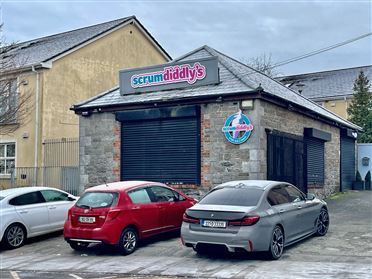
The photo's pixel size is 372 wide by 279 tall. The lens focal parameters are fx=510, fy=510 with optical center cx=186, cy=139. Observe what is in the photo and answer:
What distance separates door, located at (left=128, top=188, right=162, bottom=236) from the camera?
11695 mm

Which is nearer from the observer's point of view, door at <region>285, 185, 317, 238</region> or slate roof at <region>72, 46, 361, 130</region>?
door at <region>285, 185, 317, 238</region>

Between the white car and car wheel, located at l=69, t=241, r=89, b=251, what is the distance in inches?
76.5

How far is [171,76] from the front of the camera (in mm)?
17453

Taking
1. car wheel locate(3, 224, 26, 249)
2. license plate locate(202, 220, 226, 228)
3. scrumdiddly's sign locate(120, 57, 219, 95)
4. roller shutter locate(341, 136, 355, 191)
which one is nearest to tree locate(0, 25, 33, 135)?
scrumdiddly's sign locate(120, 57, 219, 95)

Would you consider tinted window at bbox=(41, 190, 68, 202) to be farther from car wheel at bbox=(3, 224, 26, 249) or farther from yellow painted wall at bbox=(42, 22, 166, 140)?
yellow painted wall at bbox=(42, 22, 166, 140)

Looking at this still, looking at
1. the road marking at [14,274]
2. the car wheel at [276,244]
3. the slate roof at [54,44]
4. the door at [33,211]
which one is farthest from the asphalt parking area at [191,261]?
the slate roof at [54,44]

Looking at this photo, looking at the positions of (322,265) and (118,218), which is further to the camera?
(118,218)

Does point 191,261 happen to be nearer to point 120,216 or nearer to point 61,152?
point 120,216

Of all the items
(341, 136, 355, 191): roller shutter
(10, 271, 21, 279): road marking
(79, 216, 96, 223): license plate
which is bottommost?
(10, 271, 21, 279): road marking

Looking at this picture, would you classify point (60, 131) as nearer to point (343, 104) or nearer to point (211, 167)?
point (211, 167)

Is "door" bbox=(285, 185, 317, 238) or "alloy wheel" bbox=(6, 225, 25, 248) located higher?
"door" bbox=(285, 185, 317, 238)

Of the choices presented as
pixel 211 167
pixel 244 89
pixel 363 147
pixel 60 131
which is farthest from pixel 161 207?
pixel 363 147

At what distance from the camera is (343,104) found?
39.1m

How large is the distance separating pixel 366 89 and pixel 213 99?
21.6 metres
